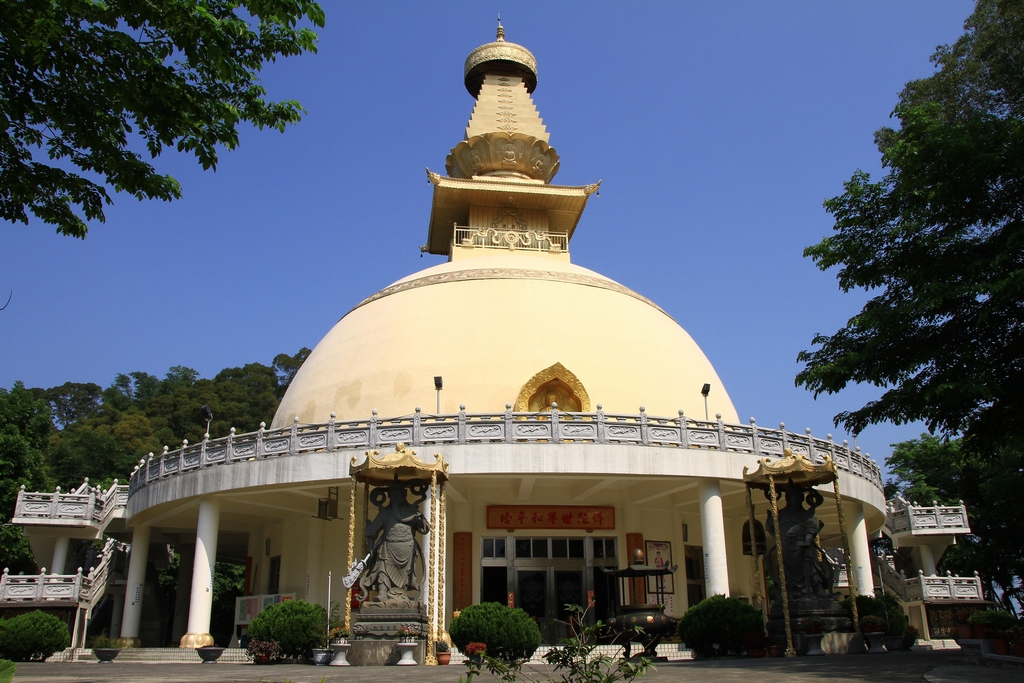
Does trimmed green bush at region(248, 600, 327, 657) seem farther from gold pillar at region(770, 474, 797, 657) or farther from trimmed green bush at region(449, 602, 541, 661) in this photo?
gold pillar at region(770, 474, 797, 657)

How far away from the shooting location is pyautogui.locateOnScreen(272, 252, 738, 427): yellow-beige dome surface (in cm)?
2311

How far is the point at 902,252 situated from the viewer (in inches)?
530

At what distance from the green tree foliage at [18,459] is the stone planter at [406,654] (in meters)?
21.3

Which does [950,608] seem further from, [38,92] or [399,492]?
[38,92]

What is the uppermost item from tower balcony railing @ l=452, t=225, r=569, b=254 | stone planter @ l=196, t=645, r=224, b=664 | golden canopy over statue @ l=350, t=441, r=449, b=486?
tower balcony railing @ l=452, t=225, r=569, b=254

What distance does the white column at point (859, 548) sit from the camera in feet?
74.9

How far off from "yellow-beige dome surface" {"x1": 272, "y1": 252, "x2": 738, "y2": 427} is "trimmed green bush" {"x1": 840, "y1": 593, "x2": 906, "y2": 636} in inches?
300

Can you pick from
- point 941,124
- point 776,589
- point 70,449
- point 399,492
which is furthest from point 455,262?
point 70,449


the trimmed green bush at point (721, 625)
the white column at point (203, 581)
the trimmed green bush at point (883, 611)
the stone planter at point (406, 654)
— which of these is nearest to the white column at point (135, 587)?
the white column at point (203, 581)

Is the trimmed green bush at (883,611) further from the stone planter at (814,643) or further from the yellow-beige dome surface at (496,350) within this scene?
the yellow-beige dome surface at (496,350)

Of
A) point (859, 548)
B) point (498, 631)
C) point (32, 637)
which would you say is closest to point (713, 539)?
point (859, 548)

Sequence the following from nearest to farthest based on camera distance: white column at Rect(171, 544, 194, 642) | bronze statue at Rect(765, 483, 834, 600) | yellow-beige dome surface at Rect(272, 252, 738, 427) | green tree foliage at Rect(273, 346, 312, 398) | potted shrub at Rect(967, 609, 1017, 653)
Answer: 1. potted shrub at Rect(967, 609, 1017, 653)
2. bronze statue at Rect(765, 483, 834, 600)
3. yellow-beige dome surface at Rect(272, 252, 738, 427)
4. white column at Rect(171, 544, 194, 642)
5. green tree foliage at Rect(273, 346, 312, 398)

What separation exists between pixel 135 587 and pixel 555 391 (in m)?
12.9

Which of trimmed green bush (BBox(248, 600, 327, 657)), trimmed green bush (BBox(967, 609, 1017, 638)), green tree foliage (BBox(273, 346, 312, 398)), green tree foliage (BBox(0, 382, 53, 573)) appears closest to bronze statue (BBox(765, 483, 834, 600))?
trimmed green bush (BBox(967, 609, 1017, 638))
